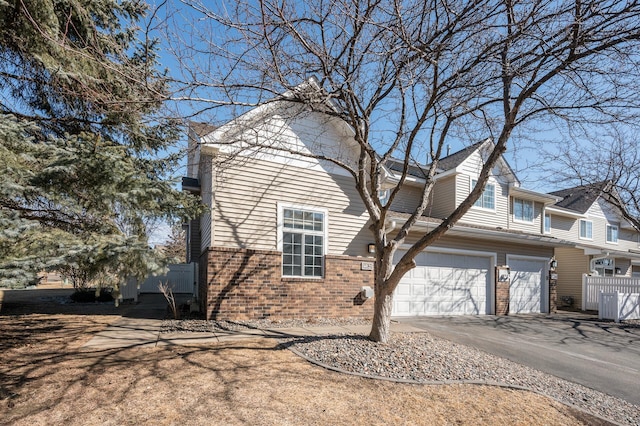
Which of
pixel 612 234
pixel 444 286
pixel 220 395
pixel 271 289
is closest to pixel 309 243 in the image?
pixel 271 289

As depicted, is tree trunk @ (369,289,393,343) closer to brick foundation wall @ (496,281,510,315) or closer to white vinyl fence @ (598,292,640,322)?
brick foundation wall @ (496,281,510,315)

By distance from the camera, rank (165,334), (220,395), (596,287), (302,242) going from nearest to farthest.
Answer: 1. (220,395)
2. (165,334)
3. (302,242)
4. (596,287)

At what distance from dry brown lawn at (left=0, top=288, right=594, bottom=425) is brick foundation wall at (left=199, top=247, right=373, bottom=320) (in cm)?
266

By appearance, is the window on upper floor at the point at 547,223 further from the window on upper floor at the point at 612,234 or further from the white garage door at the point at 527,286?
the window on upper floor at the point at 612,234

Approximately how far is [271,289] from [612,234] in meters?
25.3

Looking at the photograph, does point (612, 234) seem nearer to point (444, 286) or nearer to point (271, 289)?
point (444, 286)

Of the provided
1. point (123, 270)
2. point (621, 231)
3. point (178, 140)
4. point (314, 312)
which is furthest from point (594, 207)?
point (123, 270)

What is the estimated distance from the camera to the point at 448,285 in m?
11.7

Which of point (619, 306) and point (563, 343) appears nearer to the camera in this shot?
point (563, 343)

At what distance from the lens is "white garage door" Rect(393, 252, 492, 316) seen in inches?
432

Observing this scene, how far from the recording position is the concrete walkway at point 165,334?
621 centimetres

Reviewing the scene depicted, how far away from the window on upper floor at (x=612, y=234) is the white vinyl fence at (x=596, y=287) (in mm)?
9884

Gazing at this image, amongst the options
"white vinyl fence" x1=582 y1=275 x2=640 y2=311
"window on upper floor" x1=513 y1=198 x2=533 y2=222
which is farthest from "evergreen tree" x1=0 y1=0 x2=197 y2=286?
"white vinyl fence" x1=582 y1=275 x2=640 y2=311

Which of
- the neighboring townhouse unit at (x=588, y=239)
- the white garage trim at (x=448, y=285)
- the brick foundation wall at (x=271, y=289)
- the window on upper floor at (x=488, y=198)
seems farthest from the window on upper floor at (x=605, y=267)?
the brick foundation wall at (x=271, y=289)
